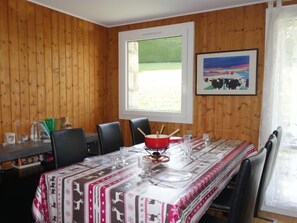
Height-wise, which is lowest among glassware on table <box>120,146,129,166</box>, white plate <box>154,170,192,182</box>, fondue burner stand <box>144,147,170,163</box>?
white plate <box>154,170,192,182</box>

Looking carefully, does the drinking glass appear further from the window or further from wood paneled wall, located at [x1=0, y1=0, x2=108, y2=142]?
the window

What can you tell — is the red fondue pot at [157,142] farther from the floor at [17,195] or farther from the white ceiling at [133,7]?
the white ceiling at [133,7]

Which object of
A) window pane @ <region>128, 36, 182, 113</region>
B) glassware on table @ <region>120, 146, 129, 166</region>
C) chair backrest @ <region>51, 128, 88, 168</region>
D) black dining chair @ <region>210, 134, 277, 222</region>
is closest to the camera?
black dining chair @ <region>210, 134, 277, 222</region>

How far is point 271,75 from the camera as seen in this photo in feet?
9.57

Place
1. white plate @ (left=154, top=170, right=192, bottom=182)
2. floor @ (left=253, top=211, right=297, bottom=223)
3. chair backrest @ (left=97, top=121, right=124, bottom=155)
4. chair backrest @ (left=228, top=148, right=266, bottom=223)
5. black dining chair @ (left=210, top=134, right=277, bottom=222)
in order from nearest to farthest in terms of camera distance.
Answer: chair backrest @ (left=228, top=148, right=266, bottom=223), white plate @ (left=154, top=170, right=192, bottom=182), black dining chair @ (left=210, top=134, right=277, bottom=222), chair backrest @ (left=97, top=121, right=124, bottom=155), floor @ (left=253, top=211, right=297, bottom=223)

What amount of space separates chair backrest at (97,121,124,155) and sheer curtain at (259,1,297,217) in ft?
5.35

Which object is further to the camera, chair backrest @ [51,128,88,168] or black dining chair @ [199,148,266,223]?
chair backrest @ [51,128,88,168]

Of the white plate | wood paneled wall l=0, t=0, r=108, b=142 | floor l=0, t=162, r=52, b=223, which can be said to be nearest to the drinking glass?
Answer: the white plate

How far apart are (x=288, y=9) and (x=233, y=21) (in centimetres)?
60

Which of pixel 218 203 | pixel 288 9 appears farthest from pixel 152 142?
pixel 288 9

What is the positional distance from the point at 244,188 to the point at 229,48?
2318 millimetres

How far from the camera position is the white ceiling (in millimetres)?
3055

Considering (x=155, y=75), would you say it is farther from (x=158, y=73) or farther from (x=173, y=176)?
(x=173, y=176)

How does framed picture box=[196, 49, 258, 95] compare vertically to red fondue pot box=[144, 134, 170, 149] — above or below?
above
